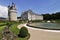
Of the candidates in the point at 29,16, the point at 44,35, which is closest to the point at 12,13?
the point at 29,16

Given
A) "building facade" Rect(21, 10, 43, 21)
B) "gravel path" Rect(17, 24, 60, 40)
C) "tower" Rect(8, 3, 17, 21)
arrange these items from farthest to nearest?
"building facade" Rect(21, 10, 43, 21)
"tower" Rect(8, 3, 17, 21)
"gravel path" Rect(17, 24, 60, 40)

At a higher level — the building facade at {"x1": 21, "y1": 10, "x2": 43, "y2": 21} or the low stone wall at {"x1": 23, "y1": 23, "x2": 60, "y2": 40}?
the building facade at {"x1": 21, "y1": 10, "x2": 43, "y2": 21}

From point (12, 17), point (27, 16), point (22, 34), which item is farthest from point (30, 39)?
point (27, 16)

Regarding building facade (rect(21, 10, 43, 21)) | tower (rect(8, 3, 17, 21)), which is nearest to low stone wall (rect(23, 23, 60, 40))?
tower (rect(8, 3, 17, 21))


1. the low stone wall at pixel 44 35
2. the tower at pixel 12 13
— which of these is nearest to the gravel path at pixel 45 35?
the low stone wall at pixel 44 35

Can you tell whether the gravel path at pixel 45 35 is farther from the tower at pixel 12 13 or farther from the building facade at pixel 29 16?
the building facade at pixel 29 16

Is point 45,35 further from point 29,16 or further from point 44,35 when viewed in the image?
point 29,16

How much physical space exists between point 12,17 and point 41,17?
47.3 meters

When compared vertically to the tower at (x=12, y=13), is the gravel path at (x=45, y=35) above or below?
below

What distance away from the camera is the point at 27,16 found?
93375 millimetres

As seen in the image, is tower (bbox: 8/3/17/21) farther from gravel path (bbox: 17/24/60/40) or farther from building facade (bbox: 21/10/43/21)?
gravel path (bbox: 17/24/60/40)

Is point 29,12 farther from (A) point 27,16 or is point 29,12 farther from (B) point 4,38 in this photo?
(B) point 4,38

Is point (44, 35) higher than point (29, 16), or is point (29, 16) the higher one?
point (29, 16)

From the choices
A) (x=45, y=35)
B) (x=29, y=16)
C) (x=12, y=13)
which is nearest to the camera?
(x=45, y=35)
